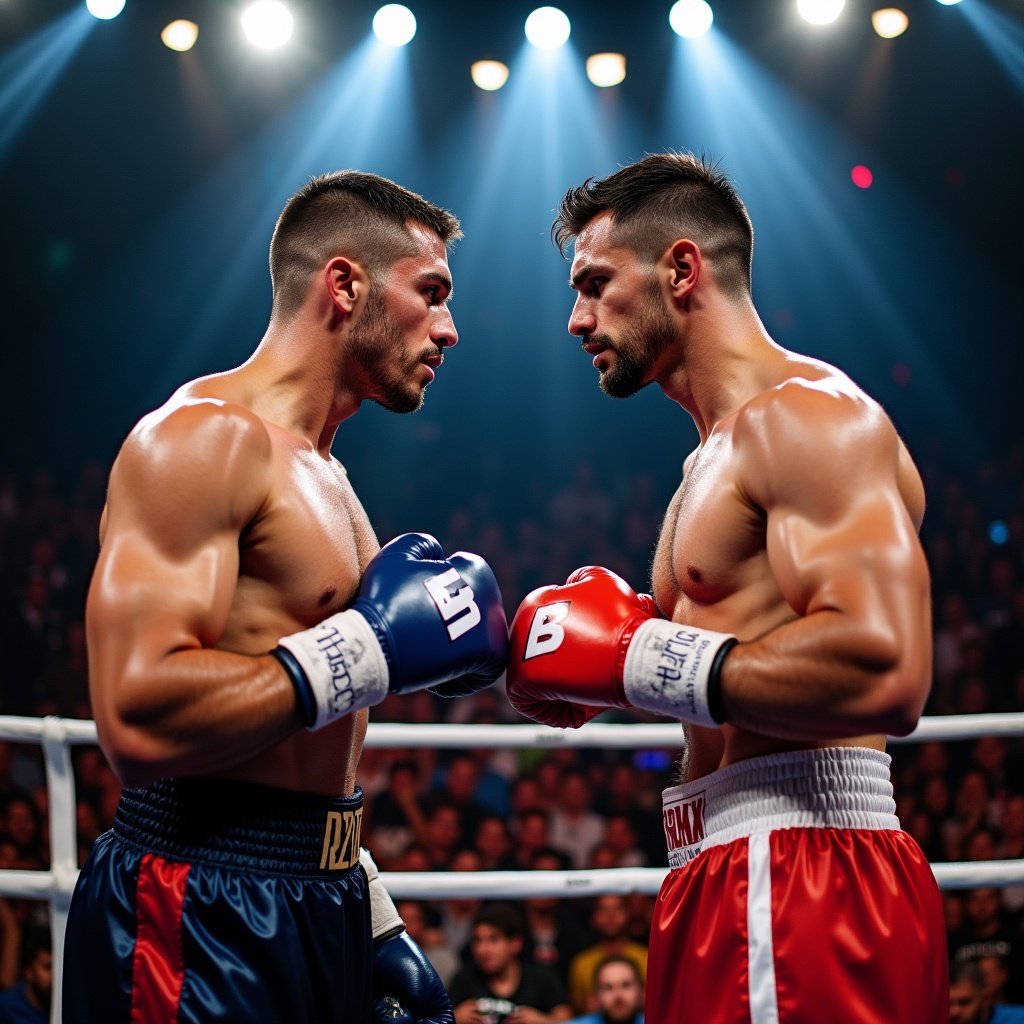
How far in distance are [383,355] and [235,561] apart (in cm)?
59

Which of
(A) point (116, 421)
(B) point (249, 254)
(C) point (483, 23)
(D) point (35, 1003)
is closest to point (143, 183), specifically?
(B) point (249, 254)

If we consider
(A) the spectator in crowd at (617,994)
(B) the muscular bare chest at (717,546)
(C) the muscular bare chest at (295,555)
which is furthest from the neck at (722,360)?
(A) the spectator in crowd at (617,994)

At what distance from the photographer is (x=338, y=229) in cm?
198

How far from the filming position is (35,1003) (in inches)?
123

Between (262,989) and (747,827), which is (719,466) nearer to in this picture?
(747,827)

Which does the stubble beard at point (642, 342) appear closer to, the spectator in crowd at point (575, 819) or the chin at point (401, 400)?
the chin at point (401, 400)

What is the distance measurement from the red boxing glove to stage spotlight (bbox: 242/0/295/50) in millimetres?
5265

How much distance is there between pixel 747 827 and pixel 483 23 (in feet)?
19.0

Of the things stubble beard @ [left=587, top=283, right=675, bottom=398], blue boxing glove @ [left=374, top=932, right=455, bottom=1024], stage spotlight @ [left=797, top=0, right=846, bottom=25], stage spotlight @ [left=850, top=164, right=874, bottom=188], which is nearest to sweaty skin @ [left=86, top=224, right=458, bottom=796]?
blue boxing glove @ [left=374, top=932, right=455, bottom=1024]

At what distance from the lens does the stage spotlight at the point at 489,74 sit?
6.43 m

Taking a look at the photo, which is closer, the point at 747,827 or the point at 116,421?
the point at 747,827

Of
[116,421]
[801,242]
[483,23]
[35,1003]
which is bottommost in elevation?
[35,1003]

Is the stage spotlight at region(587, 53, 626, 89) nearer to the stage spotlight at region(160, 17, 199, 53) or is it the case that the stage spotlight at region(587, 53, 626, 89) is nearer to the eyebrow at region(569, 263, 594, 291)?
the stage spotlight at region(160, 17, 199, 53)

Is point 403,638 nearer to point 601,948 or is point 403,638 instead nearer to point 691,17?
point 601,948
